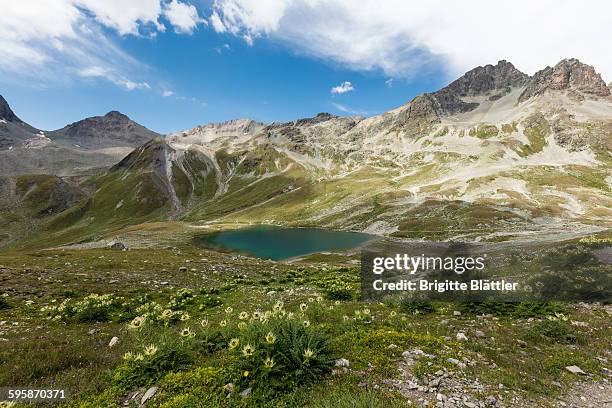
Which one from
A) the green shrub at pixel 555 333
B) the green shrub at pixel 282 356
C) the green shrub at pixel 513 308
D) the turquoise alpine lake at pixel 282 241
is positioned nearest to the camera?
the green shrub at pixel 282 356

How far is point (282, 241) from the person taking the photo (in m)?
123

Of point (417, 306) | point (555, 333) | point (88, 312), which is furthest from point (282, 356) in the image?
point (88, 312)

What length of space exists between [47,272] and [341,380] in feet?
115

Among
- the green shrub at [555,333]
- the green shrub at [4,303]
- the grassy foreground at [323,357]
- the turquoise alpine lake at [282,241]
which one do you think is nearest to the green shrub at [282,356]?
the grassy foreground at [323,357]

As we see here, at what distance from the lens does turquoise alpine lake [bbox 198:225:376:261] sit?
10294 centimetres

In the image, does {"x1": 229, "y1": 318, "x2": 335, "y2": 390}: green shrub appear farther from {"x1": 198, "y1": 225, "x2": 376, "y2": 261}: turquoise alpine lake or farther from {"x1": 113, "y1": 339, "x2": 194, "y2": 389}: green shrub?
{"x1": 198, "y1": 225, "x2": 376, "y2": 261}: turquoise alpine lake

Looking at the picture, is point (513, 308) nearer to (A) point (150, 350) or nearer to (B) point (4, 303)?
(A) point (150, 350)

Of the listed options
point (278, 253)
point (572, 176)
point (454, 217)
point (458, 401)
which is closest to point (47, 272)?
point (458, 401)

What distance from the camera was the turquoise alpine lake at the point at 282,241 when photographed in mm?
102938

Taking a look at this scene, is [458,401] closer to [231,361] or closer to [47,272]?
[231,361]

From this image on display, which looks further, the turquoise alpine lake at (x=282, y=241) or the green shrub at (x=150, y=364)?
the turquoise alpine lake at (x=282, y=241)

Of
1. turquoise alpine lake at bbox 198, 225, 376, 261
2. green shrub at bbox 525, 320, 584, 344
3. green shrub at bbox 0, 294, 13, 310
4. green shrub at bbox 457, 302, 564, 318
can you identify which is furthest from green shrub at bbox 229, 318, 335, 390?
turquoise alpine lake at bbox 198, 225, 376, 261

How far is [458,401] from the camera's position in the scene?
7.87m

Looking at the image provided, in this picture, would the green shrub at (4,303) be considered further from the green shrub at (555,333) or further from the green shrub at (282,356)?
the green shrub at (555,333)
